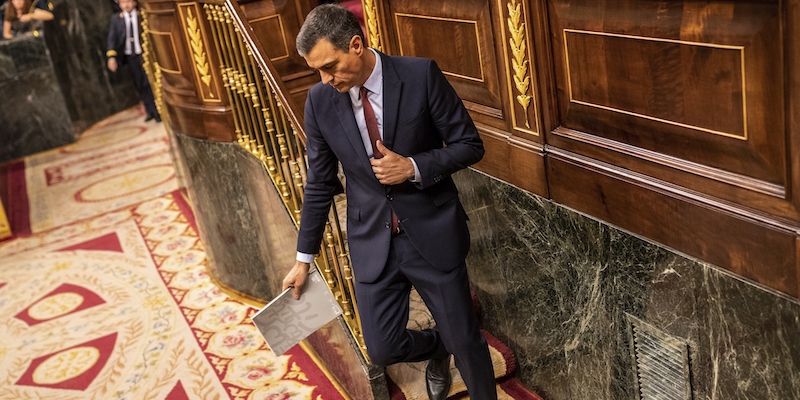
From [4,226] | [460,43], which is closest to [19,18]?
[4,226]

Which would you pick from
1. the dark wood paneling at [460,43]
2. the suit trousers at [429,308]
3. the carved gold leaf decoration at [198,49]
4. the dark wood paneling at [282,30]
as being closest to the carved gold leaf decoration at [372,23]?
the dark wood paneling at [460,43]

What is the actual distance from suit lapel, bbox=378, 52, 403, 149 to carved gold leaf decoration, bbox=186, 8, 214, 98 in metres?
2.53

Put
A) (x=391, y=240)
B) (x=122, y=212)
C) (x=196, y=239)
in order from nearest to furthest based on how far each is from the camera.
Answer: (x=391, y=240) < (x=196, y=239) < (x=122, y=212)

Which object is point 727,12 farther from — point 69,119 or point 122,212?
point 69,119

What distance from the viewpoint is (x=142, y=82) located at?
11117 millimetres

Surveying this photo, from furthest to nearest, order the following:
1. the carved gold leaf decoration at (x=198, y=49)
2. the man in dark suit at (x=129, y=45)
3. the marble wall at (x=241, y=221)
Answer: the man in dark suit at (x=129, y=45), the carved gold leaf decoration at (x=198, y=49), the marble wall at (x=241, y=221)

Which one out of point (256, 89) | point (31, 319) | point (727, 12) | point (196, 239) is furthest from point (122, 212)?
point (727, 12)

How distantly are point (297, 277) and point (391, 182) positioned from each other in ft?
2.28

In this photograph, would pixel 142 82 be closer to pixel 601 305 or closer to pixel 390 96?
pixel 390 96

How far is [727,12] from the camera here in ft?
8.02

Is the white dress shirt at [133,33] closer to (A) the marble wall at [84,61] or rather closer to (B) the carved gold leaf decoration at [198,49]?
(A) the marble wall at [84,61]

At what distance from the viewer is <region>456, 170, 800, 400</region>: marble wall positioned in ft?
8.46

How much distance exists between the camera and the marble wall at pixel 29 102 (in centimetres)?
1039

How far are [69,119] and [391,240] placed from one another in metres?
8.96
